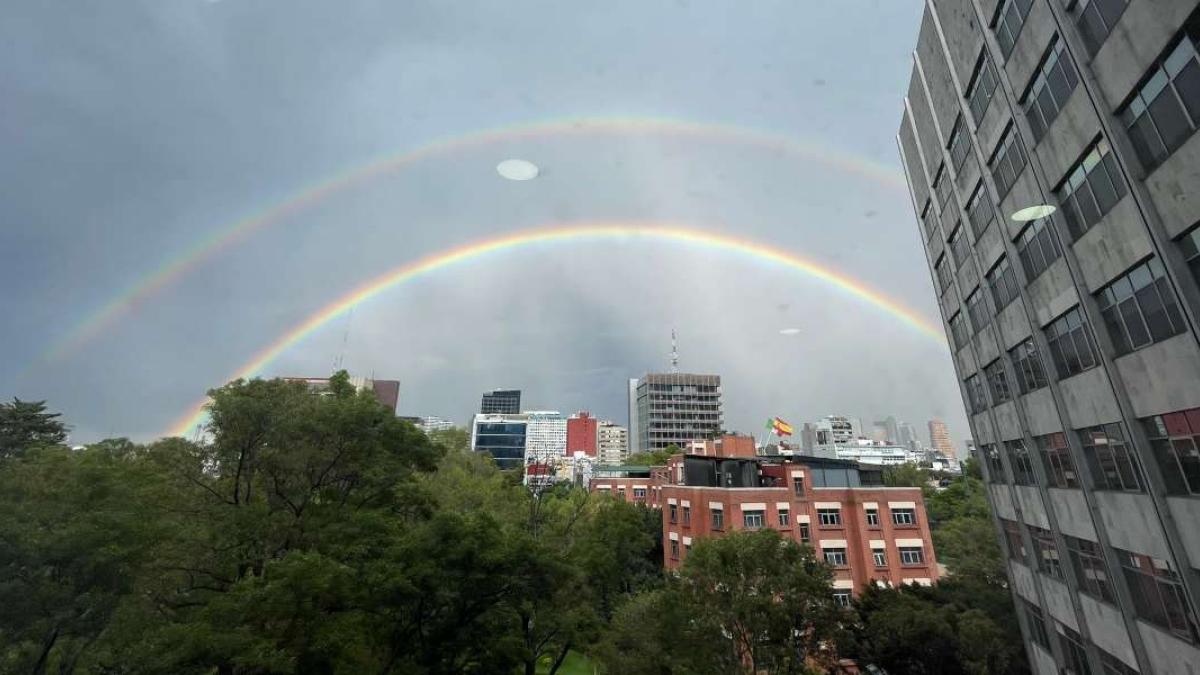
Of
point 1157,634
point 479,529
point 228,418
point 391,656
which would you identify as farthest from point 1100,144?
point 228,418

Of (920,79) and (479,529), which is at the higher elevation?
(920,79)

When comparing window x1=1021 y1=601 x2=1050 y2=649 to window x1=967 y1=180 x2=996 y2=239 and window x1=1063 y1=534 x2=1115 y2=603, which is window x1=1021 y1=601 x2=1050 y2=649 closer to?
window x1=1063 y1=534 x2=1115 y2=603

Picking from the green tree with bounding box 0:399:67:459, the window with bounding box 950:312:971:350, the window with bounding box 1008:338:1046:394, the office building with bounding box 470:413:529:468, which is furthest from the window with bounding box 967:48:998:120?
the office building with bounding box 470:413:529:468

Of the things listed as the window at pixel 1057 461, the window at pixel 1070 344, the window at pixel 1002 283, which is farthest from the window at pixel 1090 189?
the window at pixel 1057 461

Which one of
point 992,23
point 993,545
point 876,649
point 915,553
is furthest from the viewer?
point 915,553

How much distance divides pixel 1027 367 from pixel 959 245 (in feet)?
25.8

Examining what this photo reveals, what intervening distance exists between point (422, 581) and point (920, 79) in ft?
96.6

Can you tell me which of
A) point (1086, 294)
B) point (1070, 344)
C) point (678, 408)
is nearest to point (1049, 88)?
point (1086, 294)

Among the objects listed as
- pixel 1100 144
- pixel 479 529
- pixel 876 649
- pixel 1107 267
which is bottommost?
pixel 876 649

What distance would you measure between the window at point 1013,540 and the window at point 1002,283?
9.45 metres

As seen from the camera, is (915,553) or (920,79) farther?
(915,553)

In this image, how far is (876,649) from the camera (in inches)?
896

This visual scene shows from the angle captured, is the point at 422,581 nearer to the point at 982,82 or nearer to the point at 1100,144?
the point at 1100,144

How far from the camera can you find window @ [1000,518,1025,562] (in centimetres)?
2234
